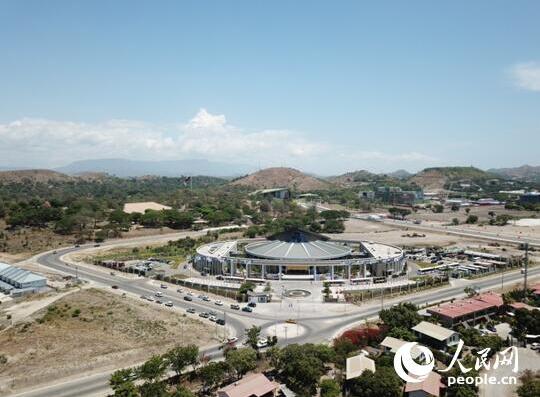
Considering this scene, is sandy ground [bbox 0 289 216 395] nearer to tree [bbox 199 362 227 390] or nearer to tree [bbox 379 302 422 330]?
tree [bbox 199 362 227 390]

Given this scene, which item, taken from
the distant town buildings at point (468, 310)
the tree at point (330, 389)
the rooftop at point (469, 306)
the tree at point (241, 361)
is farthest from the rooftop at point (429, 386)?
the rooftop at point (469, 306)

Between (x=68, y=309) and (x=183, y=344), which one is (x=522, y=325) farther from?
(x=68, y=309)

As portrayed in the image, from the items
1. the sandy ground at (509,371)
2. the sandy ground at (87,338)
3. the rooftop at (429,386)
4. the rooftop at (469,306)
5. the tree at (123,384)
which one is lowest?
the sandy ground at (509,371)

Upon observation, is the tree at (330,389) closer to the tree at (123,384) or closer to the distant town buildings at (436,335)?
the tree at (123,384)

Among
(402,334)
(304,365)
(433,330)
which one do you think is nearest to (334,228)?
(433,330)

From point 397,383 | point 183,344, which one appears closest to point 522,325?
point 397,383

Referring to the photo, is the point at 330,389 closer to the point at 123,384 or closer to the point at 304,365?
the point at 304,365
